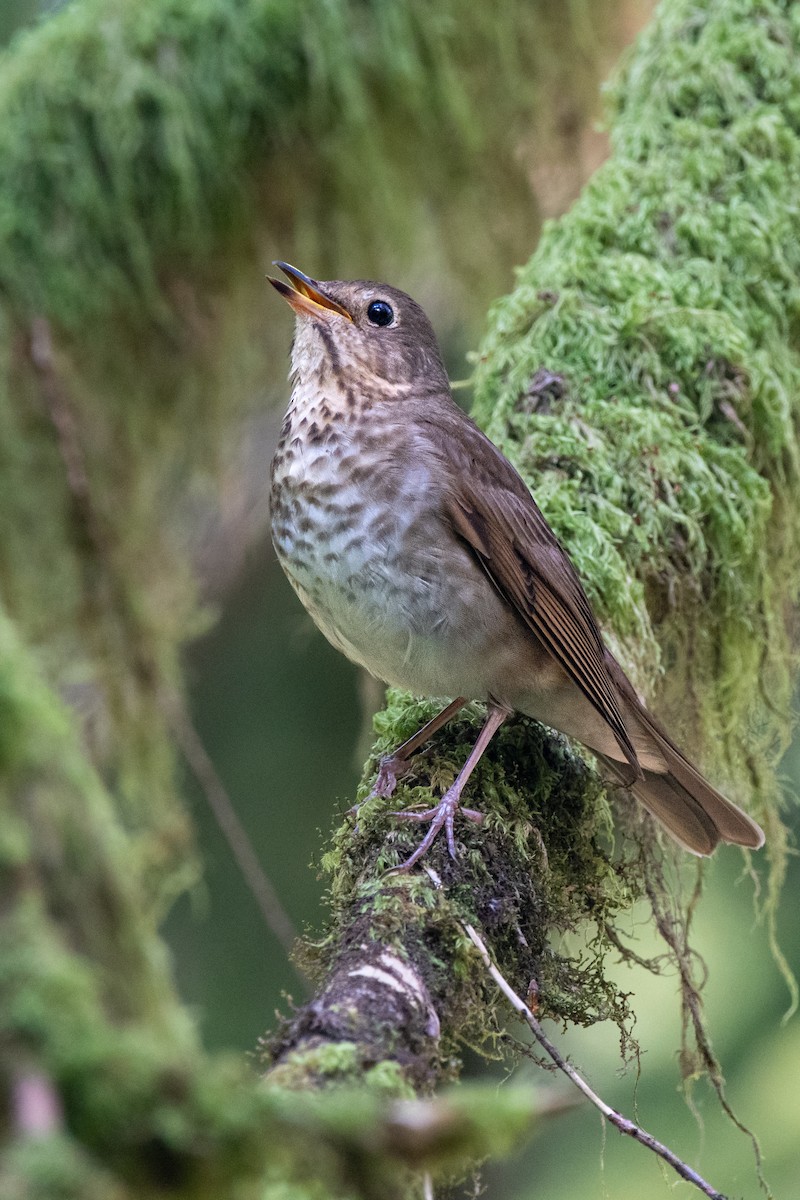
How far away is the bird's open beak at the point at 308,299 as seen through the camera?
3.68 metres

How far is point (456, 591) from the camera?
3.05m

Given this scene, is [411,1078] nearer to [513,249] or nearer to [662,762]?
[662,762]

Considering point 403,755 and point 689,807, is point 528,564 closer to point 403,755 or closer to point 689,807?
point 403,755

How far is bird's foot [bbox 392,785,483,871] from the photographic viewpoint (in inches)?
95.6

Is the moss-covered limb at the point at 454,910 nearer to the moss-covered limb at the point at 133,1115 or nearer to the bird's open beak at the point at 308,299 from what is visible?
the moss-covered limb at the point at 133,1115

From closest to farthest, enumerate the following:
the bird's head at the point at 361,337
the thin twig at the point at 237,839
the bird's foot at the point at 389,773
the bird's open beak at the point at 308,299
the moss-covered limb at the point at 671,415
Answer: the bird's foot at the point at 389,773 → the moss-covered limb at the point at 671,415 → the bird's head at the point at 361,337 → the bird's open beak at the point at 308,299 → the thin twig at the point at 237,839

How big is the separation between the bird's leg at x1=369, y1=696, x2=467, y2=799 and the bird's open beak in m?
1.22

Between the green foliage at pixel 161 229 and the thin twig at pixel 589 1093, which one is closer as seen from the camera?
the thin twig at pixel 589 1093

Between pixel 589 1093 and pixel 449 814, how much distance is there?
2.43 ft

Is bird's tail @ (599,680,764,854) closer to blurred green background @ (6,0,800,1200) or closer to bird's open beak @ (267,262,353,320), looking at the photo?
blurred green background @ (6,0,800,1200)

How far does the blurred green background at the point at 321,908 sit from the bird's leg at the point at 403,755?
81cm

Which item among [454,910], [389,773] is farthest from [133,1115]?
[389,773]

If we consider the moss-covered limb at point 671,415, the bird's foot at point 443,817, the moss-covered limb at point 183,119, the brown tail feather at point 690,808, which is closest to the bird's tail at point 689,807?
the brown tail feather at point 690,808

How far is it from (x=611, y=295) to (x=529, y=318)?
245mm
